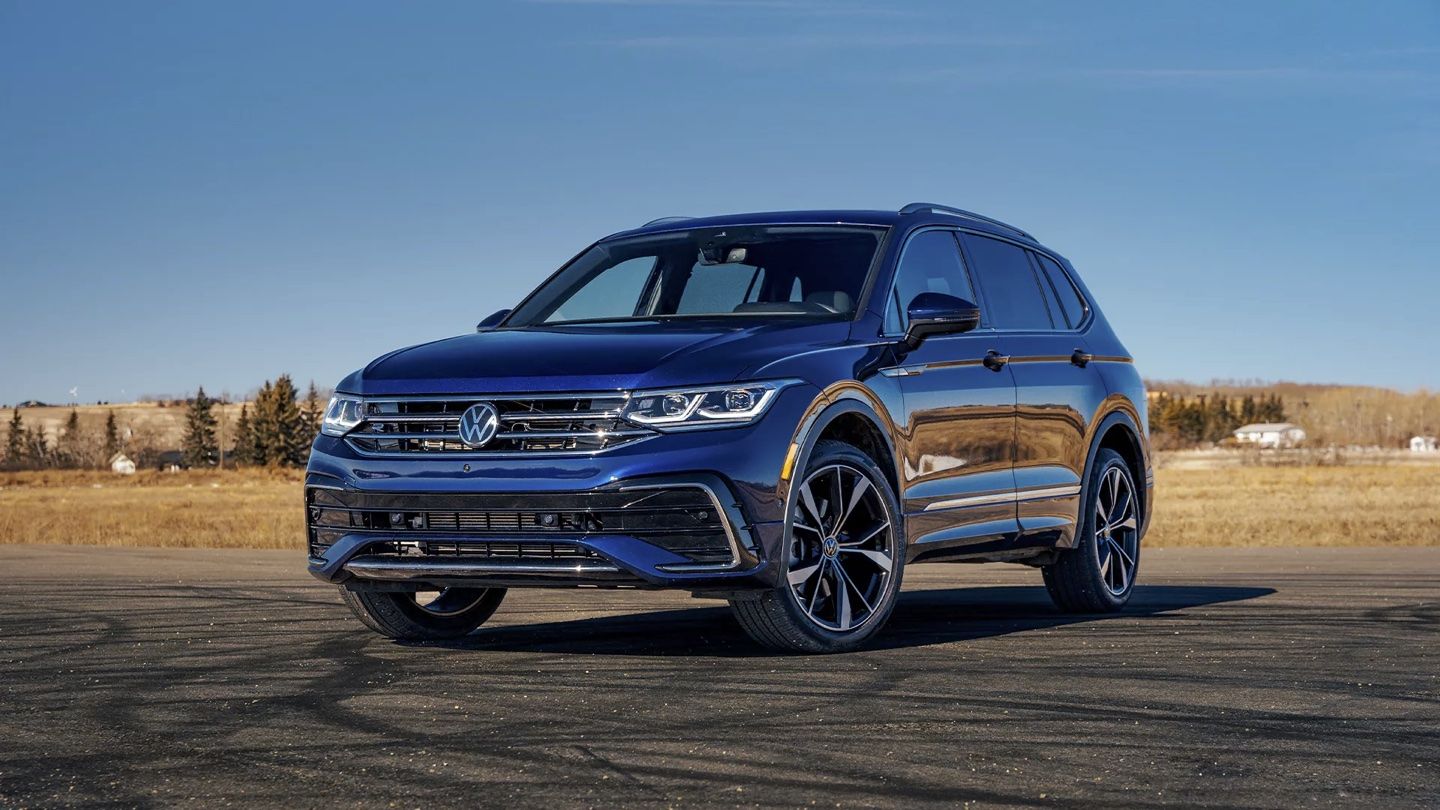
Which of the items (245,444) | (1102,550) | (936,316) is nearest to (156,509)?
(1102,550)

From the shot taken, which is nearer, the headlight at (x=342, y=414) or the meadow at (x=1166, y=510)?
the headlight at (x=342, y=414)

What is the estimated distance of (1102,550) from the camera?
9531 mm

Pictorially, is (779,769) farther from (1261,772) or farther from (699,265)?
(699,265)

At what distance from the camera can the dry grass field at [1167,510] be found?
29.0 m

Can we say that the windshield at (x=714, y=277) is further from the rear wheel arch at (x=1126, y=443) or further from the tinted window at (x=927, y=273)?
the rear wheel arch at (x=1126, y=443)

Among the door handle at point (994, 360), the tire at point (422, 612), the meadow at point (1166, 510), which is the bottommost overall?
the meadow at point (1166, 510)

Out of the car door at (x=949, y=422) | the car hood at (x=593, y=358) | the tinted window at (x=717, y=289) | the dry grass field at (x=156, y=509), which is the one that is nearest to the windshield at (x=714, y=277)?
the tinted window at (x=717, y=289)

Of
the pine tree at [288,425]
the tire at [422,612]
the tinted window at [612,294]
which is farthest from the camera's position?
the pine tree at [288,425]

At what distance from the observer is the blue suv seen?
21.2 ft

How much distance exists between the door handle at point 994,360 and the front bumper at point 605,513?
1.88 meters

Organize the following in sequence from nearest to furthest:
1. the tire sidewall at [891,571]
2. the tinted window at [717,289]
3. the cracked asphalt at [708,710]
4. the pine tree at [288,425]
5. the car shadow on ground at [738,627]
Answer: the cracked asphalt at [708,710] < the tire sidewall at [891,571] < the car shadow on ground at [738,627] < the tinted window at [717,289] < the pine tree at [288,425]

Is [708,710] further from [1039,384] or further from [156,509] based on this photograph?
[156,509]

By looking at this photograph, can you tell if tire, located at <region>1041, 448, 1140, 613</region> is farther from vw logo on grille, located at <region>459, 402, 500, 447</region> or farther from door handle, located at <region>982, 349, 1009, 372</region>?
vw logo on grille, located at <region>459, 402, 500, 447</region>

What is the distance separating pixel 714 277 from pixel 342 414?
1.96 meters
